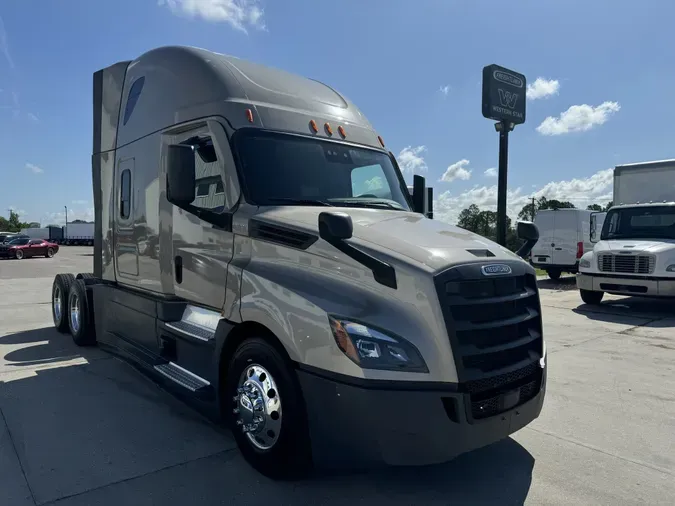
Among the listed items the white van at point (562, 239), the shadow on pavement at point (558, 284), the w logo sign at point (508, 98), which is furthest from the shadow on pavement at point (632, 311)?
the w logo sign at point (508, 98)

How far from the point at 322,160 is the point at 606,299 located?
1254 cm

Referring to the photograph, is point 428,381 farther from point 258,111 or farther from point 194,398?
point 258,111

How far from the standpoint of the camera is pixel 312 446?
3.24 m

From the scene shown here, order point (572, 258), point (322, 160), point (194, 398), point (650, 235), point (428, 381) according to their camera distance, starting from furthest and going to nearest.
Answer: point (572, 258) < point (650, 235) < point (322, 160) < point (194, 398) < point (428, 381)

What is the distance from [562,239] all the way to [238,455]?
16.8 metres

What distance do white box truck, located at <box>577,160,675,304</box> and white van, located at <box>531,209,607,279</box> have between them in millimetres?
4209

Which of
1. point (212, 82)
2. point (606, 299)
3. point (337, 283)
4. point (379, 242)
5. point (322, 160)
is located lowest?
point (606, 299)

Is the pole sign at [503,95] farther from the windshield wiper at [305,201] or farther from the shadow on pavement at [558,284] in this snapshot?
the windshield wiper at [305,201]

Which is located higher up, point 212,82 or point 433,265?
point 212,82

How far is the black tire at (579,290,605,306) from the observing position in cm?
1255

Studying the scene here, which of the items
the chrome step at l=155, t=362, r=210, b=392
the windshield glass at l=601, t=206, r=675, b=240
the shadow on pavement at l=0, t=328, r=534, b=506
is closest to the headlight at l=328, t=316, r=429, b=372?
the shadow on pavement at l=0, t=328, r=534, b=506

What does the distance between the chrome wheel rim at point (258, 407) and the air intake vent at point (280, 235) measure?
893 mm

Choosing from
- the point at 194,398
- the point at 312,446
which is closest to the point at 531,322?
the point at 312,446

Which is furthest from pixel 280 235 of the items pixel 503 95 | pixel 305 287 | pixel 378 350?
pixel 503 95
